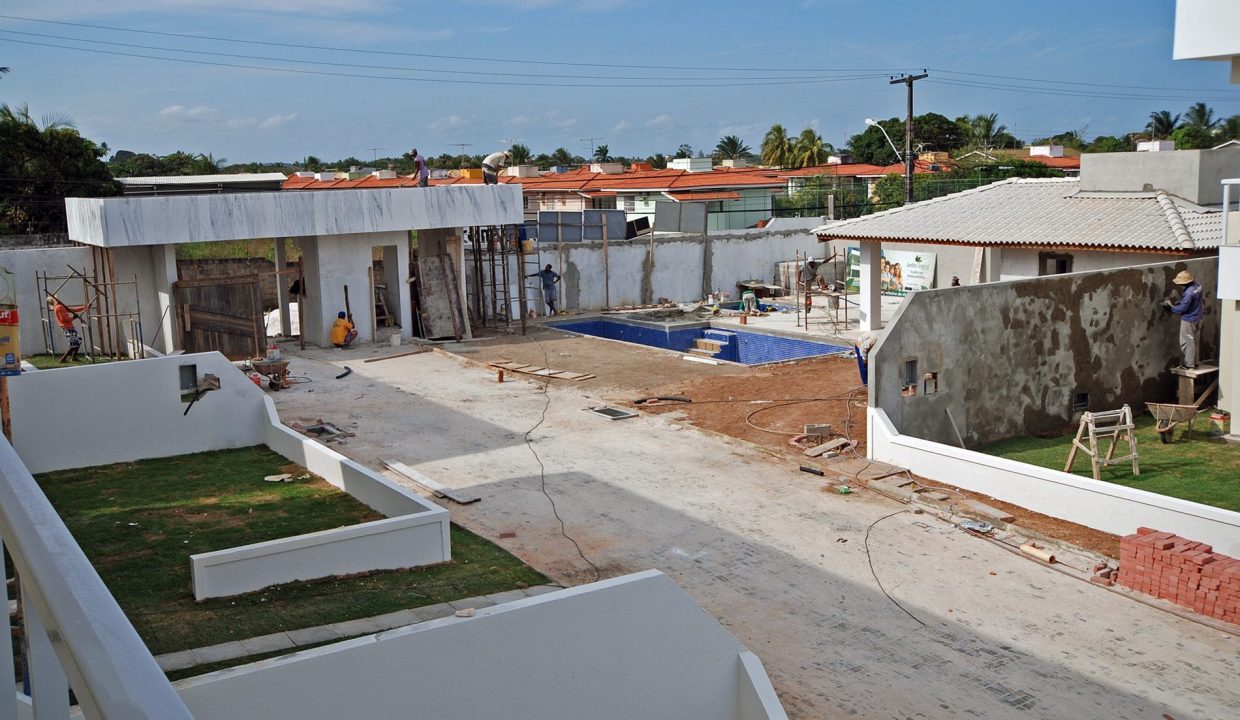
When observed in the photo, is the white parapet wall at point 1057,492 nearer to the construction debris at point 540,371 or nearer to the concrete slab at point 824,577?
the concrete slab at point 824,577

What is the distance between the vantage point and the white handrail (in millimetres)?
1452

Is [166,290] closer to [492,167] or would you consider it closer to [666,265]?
[492,167]

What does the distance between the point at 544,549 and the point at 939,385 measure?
7.32 m

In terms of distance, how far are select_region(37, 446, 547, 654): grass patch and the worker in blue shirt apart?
13087 mm

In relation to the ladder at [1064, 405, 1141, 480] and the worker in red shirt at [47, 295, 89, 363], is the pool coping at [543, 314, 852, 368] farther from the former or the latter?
the worker in red shirt at [47, 295, 89, 363]

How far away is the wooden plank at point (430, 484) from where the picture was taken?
15.5 meters

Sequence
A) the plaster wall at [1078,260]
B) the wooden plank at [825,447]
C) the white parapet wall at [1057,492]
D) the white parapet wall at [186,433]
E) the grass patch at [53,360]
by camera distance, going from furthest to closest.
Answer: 1. the grass patch at [53,360]
2. the plaster wall at [1078,260]
3. the wooden plank at [825,447]
4. the white parapet wall at [1057,492]
5. the white parapet wall at [186,433]

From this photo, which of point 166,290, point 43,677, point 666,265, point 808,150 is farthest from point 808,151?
point 43,677

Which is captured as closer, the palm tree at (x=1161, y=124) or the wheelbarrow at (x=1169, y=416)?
the wheelbarrow at (x=1169, y=416)

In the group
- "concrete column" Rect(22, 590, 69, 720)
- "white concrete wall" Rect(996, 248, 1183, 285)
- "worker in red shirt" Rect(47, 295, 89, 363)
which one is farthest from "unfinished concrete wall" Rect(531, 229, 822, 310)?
"concrete column" Rect(22, 590, 69, 720)

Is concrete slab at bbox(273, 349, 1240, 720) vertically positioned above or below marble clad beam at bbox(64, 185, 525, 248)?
below

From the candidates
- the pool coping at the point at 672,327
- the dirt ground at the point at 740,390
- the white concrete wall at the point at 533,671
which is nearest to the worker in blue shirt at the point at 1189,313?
the dirt ground at the point at 740,390

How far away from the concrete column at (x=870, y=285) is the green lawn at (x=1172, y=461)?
9498 millimetres

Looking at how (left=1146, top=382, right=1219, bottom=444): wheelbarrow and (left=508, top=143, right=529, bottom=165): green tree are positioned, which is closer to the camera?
(left=1146, top=382, right=1219, bottom=444): wheelbarrow
